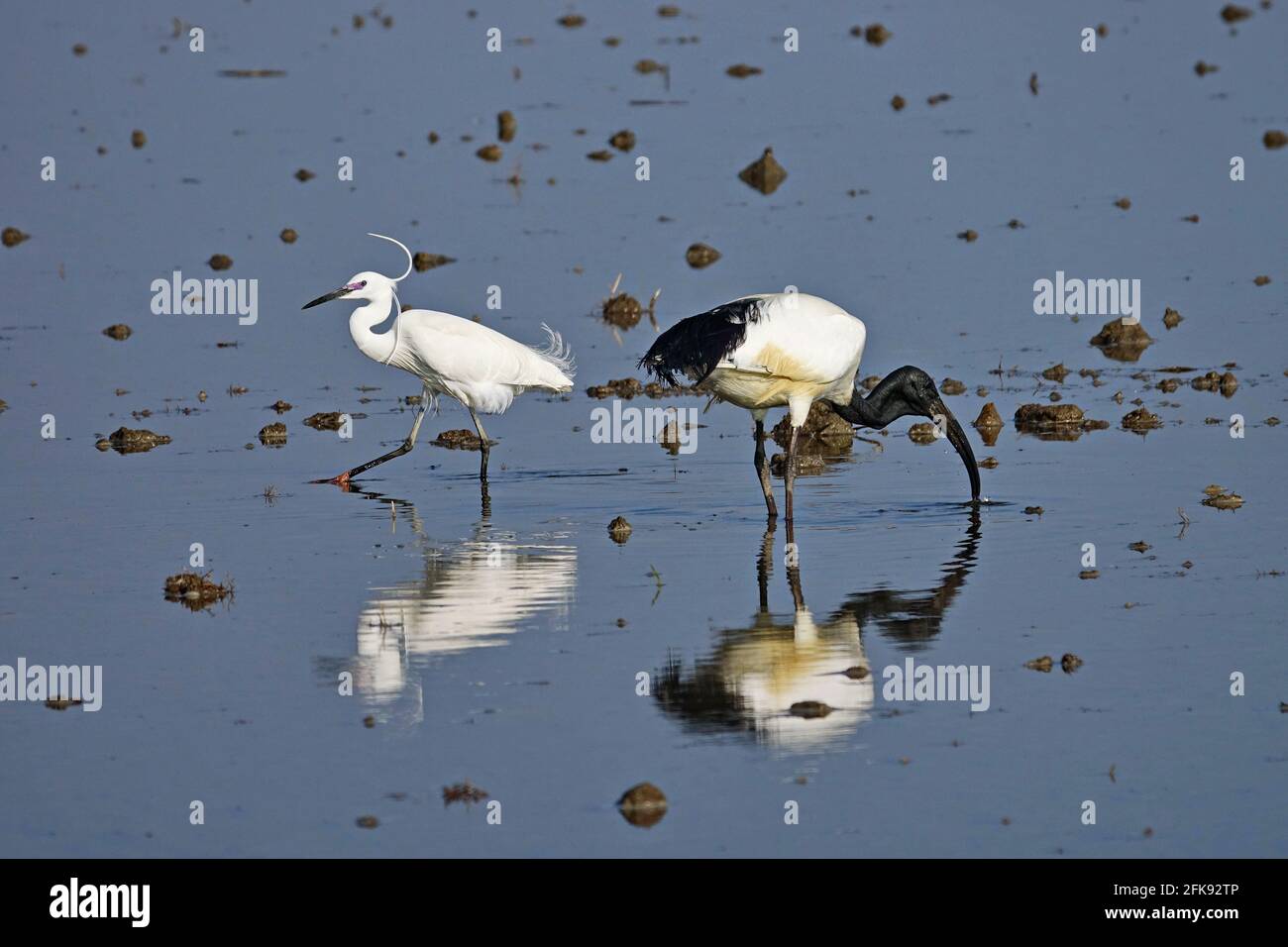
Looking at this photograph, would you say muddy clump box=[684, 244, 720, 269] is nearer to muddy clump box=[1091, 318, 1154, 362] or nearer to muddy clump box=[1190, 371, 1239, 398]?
muddy clump box=[1091, 318, 1154, 362]

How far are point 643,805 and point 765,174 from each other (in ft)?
56.9

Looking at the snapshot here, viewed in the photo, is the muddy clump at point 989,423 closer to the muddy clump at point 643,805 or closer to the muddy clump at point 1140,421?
the muddy clump at point 1140,421

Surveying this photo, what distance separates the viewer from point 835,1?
40188mm

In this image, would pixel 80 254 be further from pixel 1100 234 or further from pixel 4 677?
pixel 4 677

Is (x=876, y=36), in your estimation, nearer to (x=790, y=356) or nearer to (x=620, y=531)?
(x=790, y=356)

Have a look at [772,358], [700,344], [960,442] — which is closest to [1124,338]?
[960,442]

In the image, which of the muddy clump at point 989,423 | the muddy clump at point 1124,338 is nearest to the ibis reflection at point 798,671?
the muddy clump at point 989,423

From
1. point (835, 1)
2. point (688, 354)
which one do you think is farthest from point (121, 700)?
point (835, 1)

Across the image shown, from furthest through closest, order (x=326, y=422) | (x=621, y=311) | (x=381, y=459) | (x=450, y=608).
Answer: (x=621, y=311), (x=326, y=422), (x=381, y=459), (x=450, y=608)

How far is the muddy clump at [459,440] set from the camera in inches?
679

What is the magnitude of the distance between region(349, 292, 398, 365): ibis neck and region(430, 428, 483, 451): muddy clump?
1179 mm

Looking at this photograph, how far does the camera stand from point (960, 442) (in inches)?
587

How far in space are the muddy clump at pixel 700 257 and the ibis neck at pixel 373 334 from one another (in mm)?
6213

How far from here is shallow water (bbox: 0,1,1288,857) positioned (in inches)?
369
